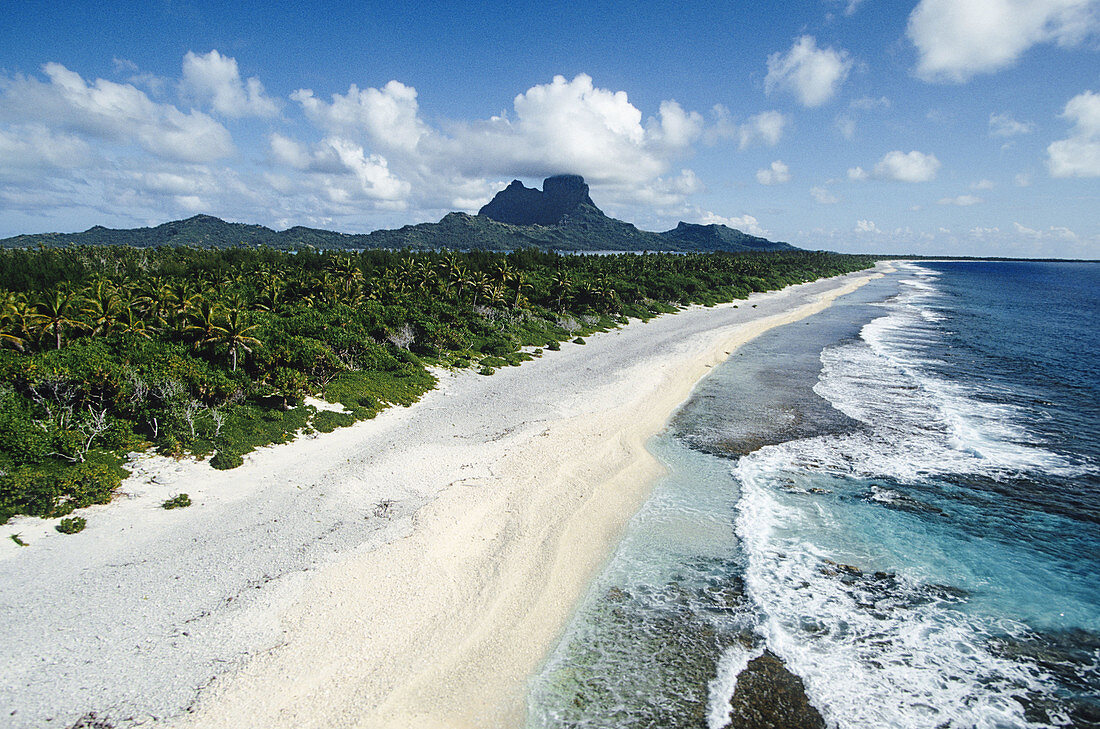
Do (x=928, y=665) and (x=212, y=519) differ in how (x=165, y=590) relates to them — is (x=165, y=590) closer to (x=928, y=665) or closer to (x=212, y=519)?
(x=212, y=519)

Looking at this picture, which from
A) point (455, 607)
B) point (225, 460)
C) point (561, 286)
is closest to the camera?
point (455, 607)

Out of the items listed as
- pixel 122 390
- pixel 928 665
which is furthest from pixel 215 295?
pixel 928 665

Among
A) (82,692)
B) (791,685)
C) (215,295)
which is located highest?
(215,295)

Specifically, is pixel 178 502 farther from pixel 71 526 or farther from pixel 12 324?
pixel 12 324

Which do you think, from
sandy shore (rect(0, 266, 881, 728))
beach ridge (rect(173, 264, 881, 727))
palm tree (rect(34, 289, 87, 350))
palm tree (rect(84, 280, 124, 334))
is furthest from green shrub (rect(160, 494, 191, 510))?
palm tree (rect(84, 280, 124, 334))

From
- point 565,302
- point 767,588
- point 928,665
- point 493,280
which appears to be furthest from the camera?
point 565,302

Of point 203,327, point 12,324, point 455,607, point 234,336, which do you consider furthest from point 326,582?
point 12,324
